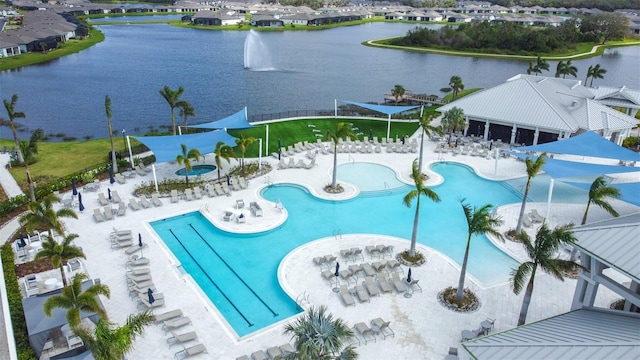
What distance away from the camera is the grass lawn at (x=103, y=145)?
34.1 meters

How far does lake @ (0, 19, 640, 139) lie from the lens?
179 ft

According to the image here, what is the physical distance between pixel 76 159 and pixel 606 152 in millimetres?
39350

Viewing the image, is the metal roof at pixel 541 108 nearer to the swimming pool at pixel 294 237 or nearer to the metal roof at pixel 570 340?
the swimming pool at pixel 294 237

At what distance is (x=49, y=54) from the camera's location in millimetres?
88625

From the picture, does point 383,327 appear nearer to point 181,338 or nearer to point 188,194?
point 181,338

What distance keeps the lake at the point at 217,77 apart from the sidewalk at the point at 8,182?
1169 centimetres

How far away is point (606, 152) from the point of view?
1223 inches

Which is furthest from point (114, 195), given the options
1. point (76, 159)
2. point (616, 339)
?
point (616, 339)

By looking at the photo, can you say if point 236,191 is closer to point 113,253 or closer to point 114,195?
point 114,195

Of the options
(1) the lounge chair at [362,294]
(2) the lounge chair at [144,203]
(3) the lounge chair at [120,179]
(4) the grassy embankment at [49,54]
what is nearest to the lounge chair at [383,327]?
(1) the lounge chair at [362,294]

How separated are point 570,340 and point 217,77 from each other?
68.9 m

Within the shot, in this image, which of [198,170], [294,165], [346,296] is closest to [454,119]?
[294,165]

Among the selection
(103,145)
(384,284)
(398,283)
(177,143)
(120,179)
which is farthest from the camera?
(103,145)

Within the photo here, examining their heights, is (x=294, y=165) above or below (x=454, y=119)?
below
